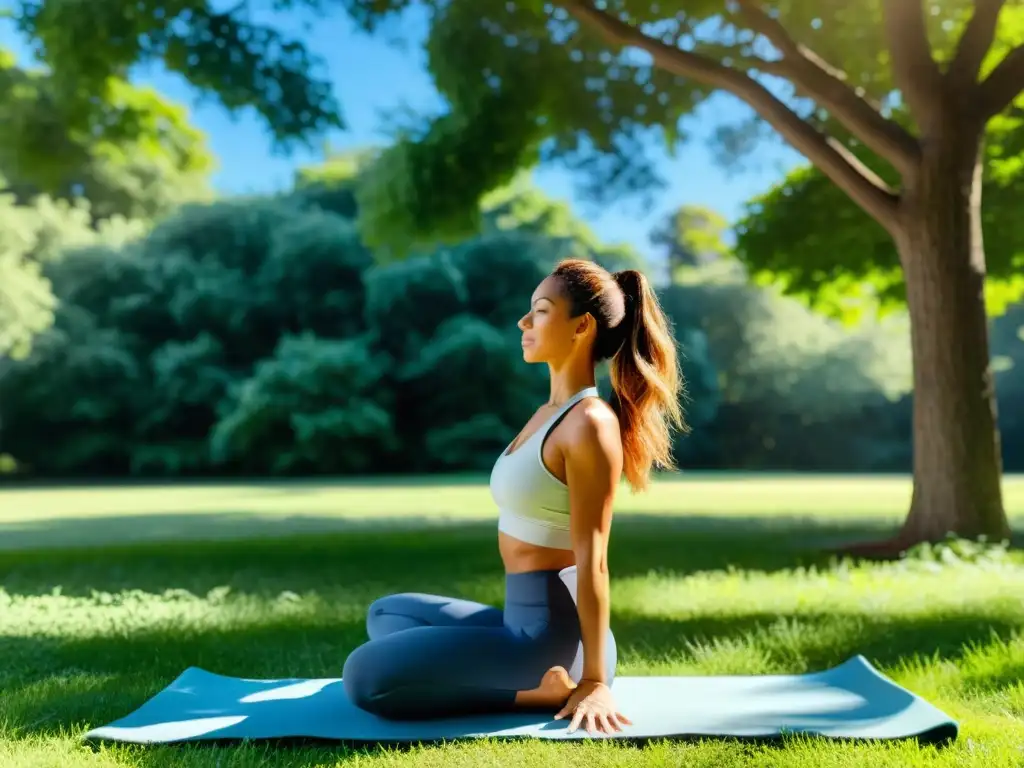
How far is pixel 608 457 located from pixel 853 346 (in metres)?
35.4

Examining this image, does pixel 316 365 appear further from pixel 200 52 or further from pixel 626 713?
pixel 626 713

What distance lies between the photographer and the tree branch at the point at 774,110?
31.8ft

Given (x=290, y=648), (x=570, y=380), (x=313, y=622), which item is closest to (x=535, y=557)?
(x=570, y=380)

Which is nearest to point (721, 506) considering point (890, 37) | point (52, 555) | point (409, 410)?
point (890, 37)

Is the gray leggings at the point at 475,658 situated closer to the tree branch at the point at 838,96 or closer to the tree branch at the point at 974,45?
the tree branch at the point at 838,96

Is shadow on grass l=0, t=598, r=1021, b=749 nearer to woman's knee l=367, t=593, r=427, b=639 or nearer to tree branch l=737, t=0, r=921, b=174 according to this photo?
woman's knee l=367, t=593, r=427, b=639

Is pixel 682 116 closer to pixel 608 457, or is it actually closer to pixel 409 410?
pixel 608 457

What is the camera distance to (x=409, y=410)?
33906mm

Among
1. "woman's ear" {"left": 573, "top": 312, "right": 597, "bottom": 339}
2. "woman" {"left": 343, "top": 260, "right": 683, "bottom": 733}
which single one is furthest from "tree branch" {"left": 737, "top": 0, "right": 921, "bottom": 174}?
"woman's ear" {"left": 573, "top": 312, "right": 597, "bottom": 339}

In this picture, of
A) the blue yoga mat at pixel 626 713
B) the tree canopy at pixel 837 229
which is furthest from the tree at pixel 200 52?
the blue yoga mat at pixel 626 713

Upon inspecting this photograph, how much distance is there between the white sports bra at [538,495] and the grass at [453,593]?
0.71 metres

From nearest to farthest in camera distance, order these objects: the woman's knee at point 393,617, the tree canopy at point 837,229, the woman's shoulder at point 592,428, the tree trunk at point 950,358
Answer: the woman's shoulder at point 592,428 → the woman's knee at point 393,617 → the tree trunk at point 950,358 → the tree canopy at point 837,229

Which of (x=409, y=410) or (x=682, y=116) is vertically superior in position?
(x=682, y=116)

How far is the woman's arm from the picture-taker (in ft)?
11.9
